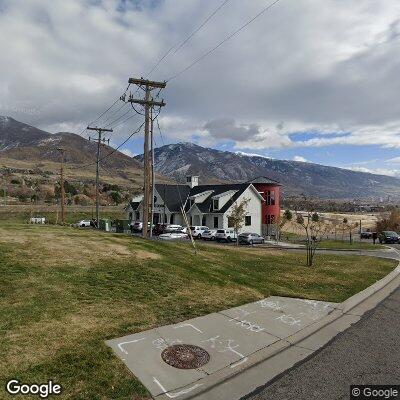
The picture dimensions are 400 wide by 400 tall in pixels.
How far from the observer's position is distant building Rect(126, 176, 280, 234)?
186ft

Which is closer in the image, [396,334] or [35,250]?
[396,334]

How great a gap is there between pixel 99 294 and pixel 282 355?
5245mm

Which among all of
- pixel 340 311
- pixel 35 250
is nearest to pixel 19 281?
pixel 35 250

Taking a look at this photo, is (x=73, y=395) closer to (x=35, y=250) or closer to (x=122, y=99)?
(x=35, y=250)

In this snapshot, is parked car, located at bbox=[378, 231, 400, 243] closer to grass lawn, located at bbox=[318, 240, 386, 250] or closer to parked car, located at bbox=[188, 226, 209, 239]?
grass lawn, located at bbox=[318, 240, 386, 250]

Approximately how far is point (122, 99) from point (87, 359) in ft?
85.0

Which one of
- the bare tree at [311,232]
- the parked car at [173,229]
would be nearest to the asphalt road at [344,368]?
the bare tree at [311,232]

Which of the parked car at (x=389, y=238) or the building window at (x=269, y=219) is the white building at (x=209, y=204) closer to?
the building window at (x=269, y=219)

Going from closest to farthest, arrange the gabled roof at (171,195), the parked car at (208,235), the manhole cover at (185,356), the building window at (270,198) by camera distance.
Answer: the manhole cover at (185,356) → the parked car at (208,235) → the gabled roof at (171,195) → the building window at (270,198)

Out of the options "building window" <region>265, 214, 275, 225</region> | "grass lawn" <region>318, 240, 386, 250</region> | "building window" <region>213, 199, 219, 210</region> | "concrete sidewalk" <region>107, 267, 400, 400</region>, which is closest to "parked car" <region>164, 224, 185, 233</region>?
"building window" <region>213, 199, 219, 210</region>

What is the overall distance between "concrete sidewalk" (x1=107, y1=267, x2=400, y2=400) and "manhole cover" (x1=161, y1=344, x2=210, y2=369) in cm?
13

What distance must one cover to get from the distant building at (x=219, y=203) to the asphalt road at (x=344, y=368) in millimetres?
44411

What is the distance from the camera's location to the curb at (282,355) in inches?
270

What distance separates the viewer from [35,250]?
→ 47.1 ft
